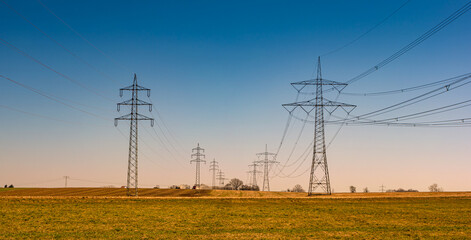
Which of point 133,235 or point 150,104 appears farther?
point 150,104

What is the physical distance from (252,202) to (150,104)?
24284 mm

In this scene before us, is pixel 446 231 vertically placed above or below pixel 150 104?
below

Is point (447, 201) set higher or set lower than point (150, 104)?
lower

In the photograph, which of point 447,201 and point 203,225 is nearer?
point 203,225

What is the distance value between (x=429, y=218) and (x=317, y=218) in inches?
430

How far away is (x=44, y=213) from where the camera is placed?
35.0 m

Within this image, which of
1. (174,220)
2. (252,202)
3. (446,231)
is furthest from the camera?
(252,202)

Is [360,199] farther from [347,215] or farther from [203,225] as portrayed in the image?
[203,225]

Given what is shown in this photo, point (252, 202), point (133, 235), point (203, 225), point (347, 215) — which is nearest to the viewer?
point (133, 235)

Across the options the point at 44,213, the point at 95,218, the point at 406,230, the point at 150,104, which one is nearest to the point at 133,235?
the point at 95,218

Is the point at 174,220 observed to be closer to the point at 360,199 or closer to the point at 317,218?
the point at 317,218

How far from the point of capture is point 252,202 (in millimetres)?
51406

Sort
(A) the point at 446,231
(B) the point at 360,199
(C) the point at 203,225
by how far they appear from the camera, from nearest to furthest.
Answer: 1. (A) the point at 446,231
2. (C) the point at 203,225
3. (B) the point at 360,199

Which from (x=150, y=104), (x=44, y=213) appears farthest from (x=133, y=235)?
(x=150, y=104)
